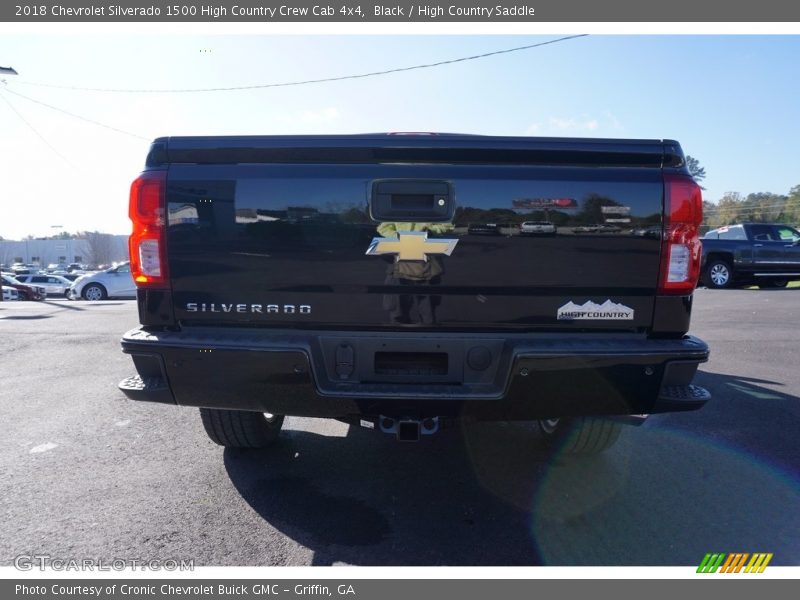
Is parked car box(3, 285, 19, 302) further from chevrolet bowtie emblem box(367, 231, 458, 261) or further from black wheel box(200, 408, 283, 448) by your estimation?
chevrolet bowtie emblem box(367, 231, 458, 261)

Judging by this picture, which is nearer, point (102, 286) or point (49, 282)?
point (102, 286)

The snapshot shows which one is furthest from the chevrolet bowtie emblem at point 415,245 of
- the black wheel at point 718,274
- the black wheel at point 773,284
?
the black wheel at point 773,284

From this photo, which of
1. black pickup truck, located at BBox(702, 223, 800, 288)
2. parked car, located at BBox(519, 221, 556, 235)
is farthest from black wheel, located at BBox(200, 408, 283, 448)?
black pickup truck, located at BBox(702, 223, 800, 288)

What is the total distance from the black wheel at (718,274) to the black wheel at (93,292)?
20688 millimetres

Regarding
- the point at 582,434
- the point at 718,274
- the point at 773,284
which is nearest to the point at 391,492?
the point at 582,434

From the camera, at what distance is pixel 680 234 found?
243cm

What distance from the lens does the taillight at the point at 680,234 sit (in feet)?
7.92

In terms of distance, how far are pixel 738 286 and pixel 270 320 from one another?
1768cm

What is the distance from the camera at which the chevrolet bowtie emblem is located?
240 centimetres

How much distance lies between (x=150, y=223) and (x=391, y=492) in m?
1.96

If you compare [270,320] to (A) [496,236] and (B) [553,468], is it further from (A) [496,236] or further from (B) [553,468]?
(B) [553,468]

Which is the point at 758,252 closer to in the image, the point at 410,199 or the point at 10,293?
the point at 410,199

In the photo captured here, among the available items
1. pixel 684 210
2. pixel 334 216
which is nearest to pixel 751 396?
pixel 684 210

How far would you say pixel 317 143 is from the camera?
2.48 metres
